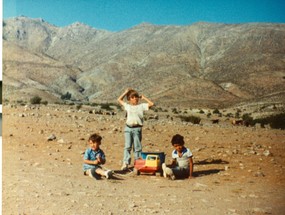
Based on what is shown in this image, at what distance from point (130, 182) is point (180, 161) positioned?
72cm

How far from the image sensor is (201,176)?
5141 mm

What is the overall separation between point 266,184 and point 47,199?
237 cm

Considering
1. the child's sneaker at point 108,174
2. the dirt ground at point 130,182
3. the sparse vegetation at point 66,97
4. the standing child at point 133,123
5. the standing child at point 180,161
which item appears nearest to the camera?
the dirt ground at point 130,182

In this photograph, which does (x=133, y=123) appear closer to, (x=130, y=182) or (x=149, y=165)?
(x=149, y=165)

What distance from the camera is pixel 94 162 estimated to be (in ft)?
15.5

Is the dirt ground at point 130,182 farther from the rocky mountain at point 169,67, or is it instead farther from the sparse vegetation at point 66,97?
the sparse vegetation at point 66,97

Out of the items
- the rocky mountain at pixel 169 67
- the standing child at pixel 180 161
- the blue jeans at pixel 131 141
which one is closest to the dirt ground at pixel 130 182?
the standing child at pixel 180 161

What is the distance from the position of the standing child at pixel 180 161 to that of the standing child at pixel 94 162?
0.67 m

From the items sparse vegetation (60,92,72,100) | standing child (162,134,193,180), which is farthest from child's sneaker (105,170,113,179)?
sparse vegetation (60,92,72,100)

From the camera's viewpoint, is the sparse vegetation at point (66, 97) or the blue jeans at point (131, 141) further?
the sparse vegetation at point (66, 97)

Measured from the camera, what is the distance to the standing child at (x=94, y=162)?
4641 mm

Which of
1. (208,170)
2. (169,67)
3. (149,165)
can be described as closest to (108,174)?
(149,165)

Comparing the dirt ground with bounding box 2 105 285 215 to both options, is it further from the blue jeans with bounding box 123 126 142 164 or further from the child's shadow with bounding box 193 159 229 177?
the blue jeans with bounding box 123 126 142 164

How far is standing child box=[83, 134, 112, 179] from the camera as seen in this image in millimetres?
4641
